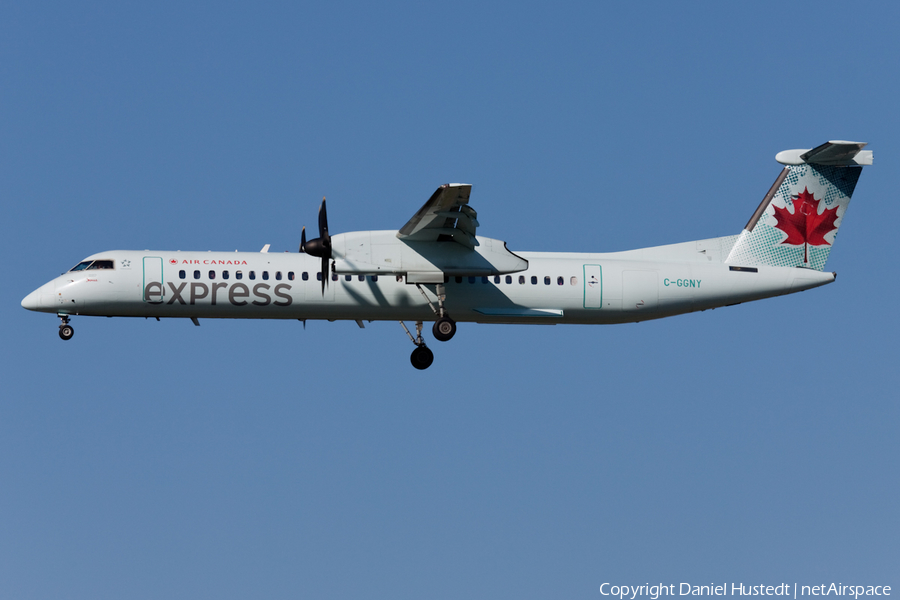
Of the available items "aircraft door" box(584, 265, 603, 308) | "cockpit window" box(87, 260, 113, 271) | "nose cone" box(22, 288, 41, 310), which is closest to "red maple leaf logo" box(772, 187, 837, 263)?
"aircraft door" box(584, 265, 603, 308)

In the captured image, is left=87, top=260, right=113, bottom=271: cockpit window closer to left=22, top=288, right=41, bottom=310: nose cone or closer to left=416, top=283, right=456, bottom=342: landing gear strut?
left=22, top=288, right=41, bottom=310: nose cone

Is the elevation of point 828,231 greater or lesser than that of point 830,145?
lesser

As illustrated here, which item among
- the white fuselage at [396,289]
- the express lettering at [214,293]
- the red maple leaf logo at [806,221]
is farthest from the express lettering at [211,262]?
the red maple leaf logo at [806,221]

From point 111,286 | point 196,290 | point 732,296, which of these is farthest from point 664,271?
point 111,286

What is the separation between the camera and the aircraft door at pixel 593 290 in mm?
28203

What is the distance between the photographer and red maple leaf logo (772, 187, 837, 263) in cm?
2936

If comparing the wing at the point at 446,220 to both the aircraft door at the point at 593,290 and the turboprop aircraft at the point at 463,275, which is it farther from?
the aircraft door at the point at 593,290

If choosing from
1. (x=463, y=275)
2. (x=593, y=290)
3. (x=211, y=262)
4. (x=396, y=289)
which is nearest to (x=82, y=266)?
(x=211, y=262)

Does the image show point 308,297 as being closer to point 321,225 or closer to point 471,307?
point 321,225

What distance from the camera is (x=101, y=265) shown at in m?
27.6

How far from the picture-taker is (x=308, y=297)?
1080 inches

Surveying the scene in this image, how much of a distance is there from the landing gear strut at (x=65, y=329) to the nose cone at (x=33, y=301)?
0.61m

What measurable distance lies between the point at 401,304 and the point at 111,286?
693cm

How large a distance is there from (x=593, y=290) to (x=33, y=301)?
13596mm
